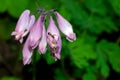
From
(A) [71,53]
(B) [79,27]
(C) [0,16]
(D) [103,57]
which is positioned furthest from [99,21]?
(C) [0,16]

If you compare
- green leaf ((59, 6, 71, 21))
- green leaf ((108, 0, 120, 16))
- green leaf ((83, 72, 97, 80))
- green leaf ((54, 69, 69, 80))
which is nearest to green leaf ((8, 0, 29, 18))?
green leaf ((59, 6, 71, 21))

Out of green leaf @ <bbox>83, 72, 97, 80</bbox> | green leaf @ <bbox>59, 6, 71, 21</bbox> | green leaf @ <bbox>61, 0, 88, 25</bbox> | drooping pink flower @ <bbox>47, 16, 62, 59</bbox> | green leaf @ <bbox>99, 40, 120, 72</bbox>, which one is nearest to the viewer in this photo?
drooping pink flower @ <bbox>47, 16, 62, 59</bbox>

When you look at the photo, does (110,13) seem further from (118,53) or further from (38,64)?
(38,64)

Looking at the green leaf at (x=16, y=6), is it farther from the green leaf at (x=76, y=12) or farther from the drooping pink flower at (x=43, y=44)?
the drooping pink flower at (x=43, y=44)

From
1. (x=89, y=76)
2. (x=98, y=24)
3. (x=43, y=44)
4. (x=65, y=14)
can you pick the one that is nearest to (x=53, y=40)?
(x=43, y=44)

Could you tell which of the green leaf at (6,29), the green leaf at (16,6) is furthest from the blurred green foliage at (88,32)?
the green leaf at (6,29)

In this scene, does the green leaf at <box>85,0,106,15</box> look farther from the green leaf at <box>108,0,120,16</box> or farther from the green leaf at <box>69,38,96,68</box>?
the green leaf at <box>69,38,96,68</box>
